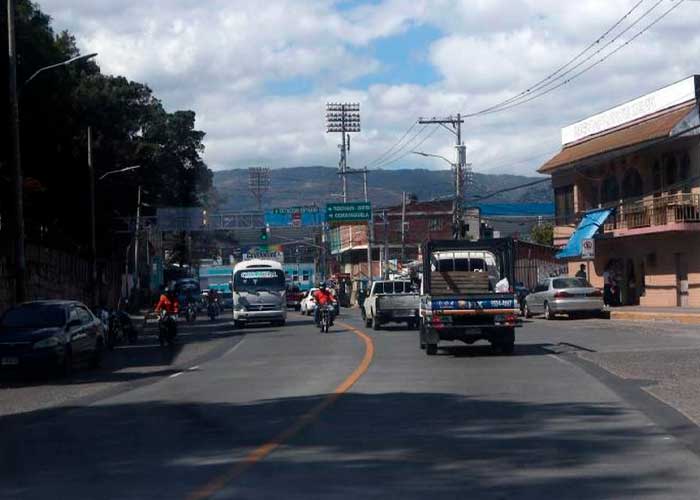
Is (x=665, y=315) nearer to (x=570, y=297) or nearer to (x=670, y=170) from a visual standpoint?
(x=570, y=297)

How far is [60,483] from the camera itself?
35.2ft

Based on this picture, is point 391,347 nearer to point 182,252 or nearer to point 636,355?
point 636,355

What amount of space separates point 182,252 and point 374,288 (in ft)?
197

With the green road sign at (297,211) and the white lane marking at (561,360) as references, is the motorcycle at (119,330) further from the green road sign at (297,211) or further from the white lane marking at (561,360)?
the green road sign at (297,211)

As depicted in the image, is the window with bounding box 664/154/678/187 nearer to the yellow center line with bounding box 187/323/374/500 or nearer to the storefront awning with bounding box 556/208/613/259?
the storefront awning with bounding box 556/208/613/259

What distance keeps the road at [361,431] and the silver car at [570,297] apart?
59.0 feet

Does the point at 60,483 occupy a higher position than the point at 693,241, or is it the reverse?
the point at 693,241

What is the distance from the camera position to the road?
1038 cm

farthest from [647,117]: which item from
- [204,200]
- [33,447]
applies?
[204,200]

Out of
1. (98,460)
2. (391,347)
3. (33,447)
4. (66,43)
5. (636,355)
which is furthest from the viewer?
(66,43)

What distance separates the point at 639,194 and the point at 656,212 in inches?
143

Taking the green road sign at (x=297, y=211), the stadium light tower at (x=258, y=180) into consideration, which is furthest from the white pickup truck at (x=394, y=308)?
the stadium light tower at (x=258, y=180)

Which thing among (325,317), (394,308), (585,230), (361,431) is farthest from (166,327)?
(585,230)

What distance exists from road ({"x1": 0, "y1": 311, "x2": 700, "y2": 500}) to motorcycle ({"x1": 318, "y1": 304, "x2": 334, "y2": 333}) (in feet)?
42.3
